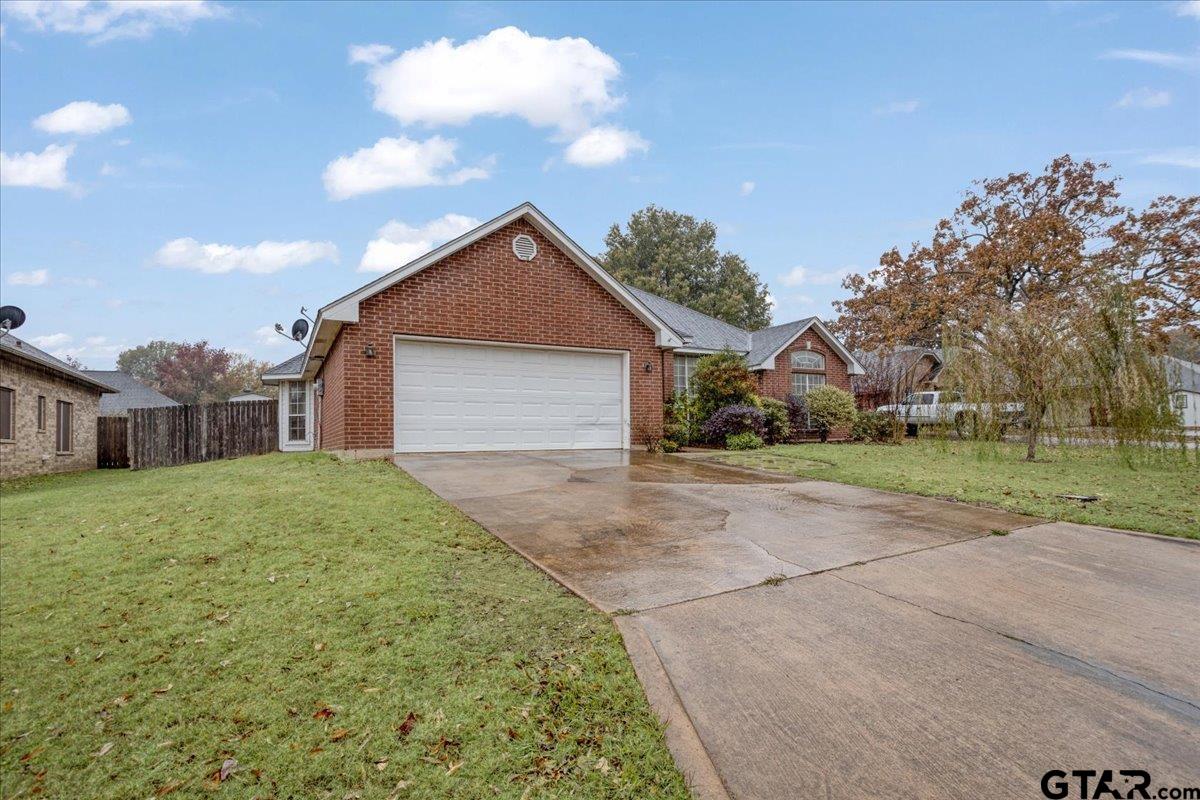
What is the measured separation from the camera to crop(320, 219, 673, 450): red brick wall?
1084 cm

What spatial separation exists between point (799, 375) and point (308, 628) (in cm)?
1906

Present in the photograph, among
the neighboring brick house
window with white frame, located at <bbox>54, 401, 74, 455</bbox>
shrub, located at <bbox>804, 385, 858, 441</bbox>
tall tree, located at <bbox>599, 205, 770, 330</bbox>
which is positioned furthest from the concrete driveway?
tall tree, located at <bbox>599, 205, 770, 330</bbox>

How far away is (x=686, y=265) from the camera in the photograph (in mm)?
43031

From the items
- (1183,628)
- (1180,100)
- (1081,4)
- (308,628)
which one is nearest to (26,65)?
(308,628)

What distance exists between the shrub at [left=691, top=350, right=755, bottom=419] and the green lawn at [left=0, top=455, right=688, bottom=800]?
11008 mm

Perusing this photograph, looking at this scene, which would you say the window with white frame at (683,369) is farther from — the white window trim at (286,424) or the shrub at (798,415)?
the white window trim at (286,424)

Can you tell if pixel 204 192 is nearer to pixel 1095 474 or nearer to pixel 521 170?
pixel 521 170

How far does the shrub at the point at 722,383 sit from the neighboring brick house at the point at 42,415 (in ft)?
54.5

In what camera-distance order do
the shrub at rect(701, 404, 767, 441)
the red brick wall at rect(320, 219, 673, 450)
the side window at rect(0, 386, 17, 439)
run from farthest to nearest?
the shrub at rect(701, 404, 767, 441) < the side window at rect(0, 386, 17, 439) < the red brick wall at rect(320, 219, 673, 450)

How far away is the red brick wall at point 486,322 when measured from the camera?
10844 millimetres

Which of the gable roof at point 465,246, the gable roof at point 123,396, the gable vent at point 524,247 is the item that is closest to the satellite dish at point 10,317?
the gable roof at point 465,246

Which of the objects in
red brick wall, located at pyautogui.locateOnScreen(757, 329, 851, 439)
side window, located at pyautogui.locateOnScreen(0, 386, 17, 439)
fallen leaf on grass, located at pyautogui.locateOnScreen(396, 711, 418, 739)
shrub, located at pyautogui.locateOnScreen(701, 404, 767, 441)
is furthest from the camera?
red brick wall, located at pyautogui.locateOnScreen(757, 329, 851, 439)

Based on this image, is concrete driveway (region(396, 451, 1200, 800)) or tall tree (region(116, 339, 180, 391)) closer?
concrete driveway (region(396, 451, 1200, 800))

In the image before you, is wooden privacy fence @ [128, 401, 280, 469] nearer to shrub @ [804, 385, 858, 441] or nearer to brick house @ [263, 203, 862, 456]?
brick house @ [263, 203, 862, 456]
